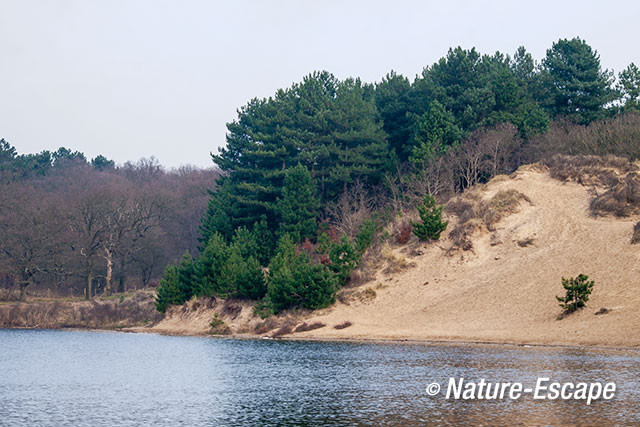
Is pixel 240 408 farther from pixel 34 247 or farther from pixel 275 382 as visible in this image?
pixel 34 247

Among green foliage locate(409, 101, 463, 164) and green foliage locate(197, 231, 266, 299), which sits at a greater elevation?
green foliage locate(409, 101, 463, 164)

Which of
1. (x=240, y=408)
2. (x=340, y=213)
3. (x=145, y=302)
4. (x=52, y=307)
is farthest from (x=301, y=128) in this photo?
(x=240, y=408)

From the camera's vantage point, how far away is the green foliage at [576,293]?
164ft

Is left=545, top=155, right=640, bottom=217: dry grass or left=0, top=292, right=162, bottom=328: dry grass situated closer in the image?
left=545, top=155, right=640, bottom=217: dry grass

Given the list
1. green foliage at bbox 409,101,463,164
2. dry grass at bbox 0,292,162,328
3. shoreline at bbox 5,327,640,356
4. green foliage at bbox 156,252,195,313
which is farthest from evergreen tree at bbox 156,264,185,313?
green foliage at bbox 409,101,463,164

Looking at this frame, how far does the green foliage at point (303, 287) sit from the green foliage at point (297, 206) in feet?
46.3

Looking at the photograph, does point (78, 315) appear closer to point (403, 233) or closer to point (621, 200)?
point (403, 233)

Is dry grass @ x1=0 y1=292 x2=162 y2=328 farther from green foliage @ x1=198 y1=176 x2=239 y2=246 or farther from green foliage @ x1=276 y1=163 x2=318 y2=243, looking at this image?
green foliage @ x1=276 y1=163 x2=318 y2=243

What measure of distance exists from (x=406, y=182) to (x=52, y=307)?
1653 inches

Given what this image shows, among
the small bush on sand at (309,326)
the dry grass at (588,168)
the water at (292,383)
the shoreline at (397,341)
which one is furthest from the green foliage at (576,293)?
the dry grass at (588,168)

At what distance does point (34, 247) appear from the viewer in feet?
313

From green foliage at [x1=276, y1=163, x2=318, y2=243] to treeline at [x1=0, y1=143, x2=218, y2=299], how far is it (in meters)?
32.0

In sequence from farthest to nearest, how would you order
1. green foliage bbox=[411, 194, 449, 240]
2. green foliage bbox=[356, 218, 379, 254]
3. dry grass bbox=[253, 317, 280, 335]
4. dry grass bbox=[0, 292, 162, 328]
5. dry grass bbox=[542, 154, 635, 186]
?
1. dry grass bbox=[0, 292, 162, 328]
2. dry grass bbox=[542, 154, 635, 186]
3. green foliage bbox=[356, 218, 379, 254]
4. green foliage bbox=[411, 194, 449, 240]
5. dry grass bbox=[253, 317, 280, 335]

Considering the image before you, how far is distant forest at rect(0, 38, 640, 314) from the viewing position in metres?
74.1
